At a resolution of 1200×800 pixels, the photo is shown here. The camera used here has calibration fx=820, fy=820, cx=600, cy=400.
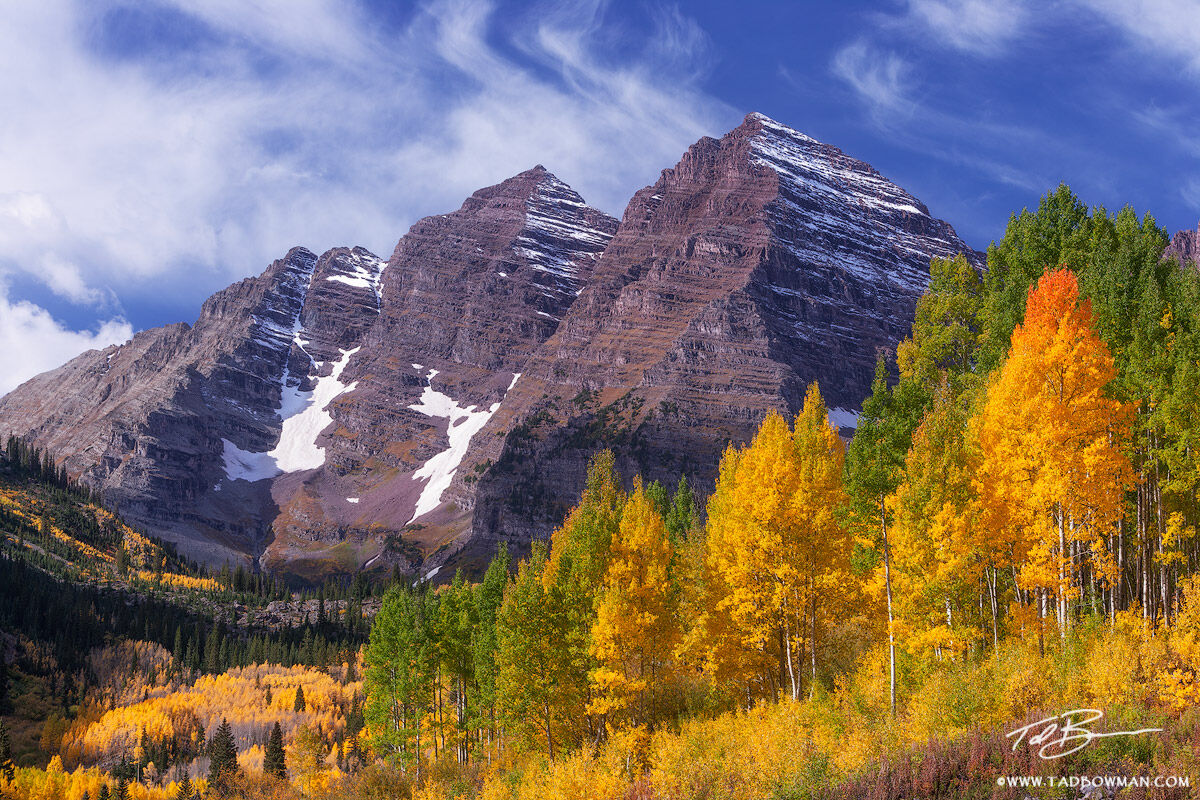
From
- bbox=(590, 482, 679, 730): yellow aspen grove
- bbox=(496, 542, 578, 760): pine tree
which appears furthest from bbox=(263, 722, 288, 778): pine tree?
bbox=(590, 482, 679, 730): yellow aspen grove

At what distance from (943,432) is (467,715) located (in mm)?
34902

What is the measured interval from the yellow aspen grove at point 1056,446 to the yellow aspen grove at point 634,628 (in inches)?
603

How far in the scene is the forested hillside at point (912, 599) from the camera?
23.1m

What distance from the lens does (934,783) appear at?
19.8m

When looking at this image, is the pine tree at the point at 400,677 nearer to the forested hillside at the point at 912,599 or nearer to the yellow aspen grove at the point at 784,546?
the forested hillside at the point at 912,599

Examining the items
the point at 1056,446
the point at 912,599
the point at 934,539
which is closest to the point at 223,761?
the point at 912,599

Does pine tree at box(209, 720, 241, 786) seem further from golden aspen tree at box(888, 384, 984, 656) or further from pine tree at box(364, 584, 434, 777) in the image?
golden aspen tree at box(888, 384, 984, 656)

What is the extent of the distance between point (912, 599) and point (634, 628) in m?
12.1

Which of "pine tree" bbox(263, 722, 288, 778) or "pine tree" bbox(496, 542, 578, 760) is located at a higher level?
"pine tree" bbox(496, 542, 578, 760)

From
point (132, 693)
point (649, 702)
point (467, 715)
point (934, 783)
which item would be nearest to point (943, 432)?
point (934, 783)
